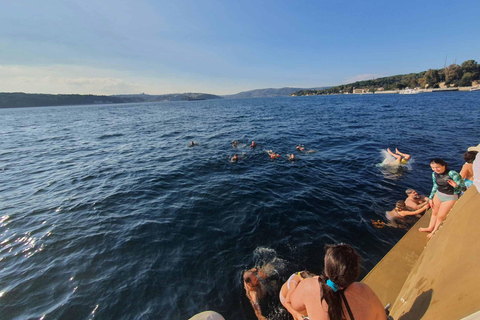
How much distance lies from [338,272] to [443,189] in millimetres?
5982

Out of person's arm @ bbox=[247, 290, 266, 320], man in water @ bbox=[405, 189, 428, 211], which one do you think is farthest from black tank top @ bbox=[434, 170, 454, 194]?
person's arm @ bbox=[247, 290, 266, 320]

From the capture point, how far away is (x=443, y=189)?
570cm

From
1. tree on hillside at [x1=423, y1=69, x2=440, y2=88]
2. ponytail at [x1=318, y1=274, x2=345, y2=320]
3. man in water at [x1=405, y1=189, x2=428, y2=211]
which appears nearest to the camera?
ponytail at [x1=318, y1=274, x2=345, y2=320]

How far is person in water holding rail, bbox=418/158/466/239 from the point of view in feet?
17.9

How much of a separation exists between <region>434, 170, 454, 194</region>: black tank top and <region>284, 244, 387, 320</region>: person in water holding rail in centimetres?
531

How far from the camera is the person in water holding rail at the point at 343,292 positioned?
2166 mm

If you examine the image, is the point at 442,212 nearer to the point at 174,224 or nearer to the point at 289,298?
the point at 289,298

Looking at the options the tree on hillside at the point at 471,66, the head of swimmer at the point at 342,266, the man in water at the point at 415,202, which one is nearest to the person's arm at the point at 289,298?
the head of swimmer at the point at 342,266

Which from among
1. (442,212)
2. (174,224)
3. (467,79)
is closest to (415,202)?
(442,212)

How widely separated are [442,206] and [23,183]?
2132 cm

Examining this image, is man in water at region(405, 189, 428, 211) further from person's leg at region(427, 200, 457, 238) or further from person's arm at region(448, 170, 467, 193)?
person's arm at region(448, 170, 467, 193)

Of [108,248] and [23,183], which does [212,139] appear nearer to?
[23,183]

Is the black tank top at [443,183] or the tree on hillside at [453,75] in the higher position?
the tree on hillside at [453,75]

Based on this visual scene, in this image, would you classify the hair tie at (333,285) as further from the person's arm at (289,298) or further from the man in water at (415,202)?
the man in water at (415,202)
